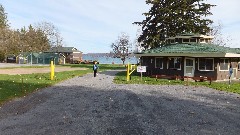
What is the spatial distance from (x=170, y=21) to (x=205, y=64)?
19720 millimetres

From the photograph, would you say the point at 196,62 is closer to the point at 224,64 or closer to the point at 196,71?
the point at 196,71

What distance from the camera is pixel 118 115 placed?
12508mm

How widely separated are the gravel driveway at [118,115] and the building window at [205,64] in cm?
1352

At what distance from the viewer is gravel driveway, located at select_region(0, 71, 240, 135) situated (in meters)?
10.1

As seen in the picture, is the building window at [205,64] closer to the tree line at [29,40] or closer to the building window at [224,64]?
the building window at [224,64]

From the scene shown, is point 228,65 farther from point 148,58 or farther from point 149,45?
point 149,45

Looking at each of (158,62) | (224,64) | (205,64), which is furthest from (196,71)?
(158,62)

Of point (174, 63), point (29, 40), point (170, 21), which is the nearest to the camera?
point (174, 63)

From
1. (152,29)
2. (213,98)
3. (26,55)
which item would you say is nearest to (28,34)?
(26,55)

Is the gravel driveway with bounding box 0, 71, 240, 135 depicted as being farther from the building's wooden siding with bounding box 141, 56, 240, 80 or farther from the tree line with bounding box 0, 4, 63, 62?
the tree line with bounding box 0, 4, 63, 62

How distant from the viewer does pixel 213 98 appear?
719 inches

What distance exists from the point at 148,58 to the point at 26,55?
189 feet

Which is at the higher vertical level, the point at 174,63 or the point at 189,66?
the point at 174,63

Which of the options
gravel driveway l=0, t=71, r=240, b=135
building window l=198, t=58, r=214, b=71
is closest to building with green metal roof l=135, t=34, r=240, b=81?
building window l=198, t=58, r=214, b=71
